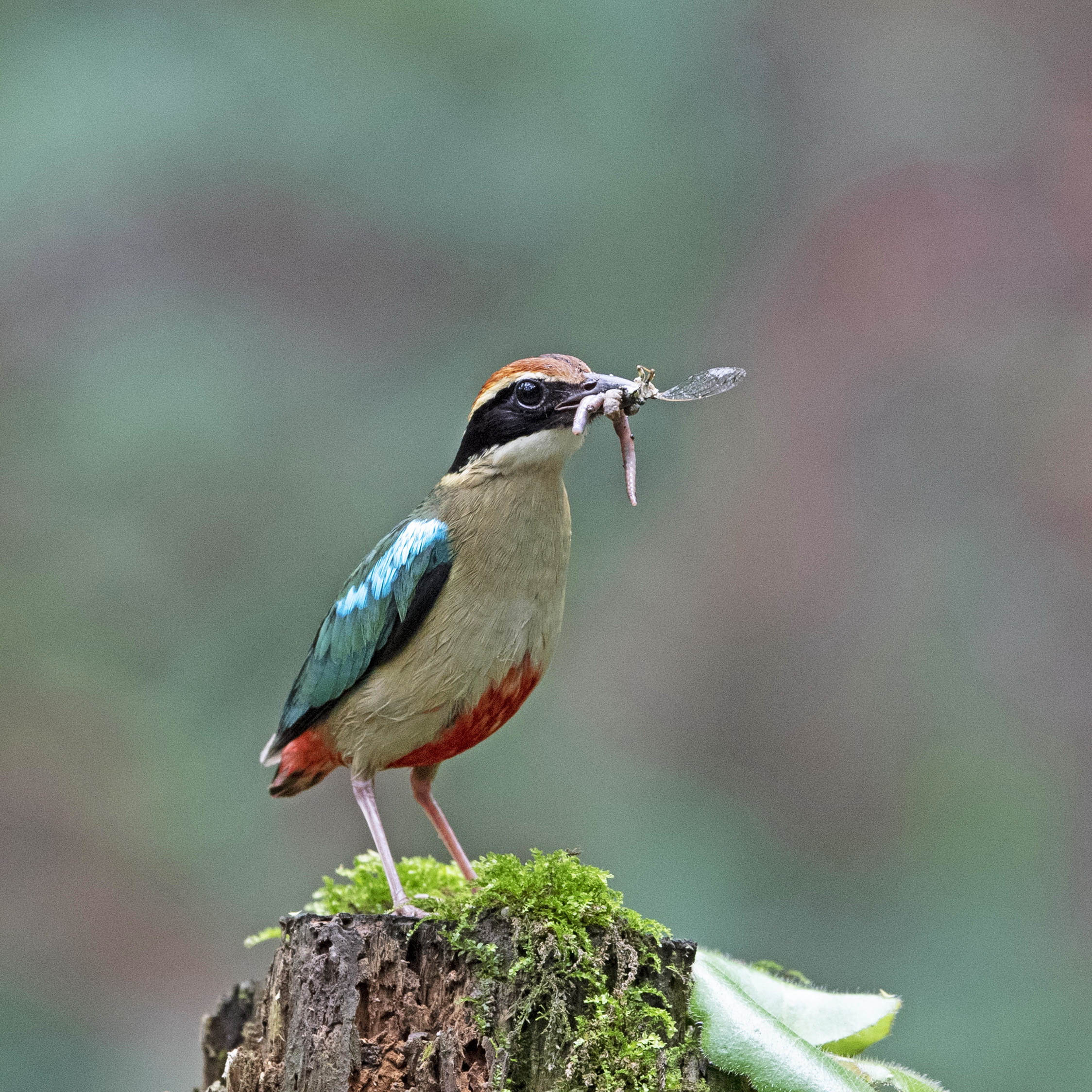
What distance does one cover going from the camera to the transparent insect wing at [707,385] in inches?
165

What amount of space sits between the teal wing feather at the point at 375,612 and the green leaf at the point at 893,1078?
199 cm

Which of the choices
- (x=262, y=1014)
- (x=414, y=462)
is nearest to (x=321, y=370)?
(x=414, y=462)

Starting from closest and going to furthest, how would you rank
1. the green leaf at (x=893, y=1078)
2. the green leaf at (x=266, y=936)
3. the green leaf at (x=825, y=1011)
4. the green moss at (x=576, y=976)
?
the green moss at (x=576, y=976) < the green leaf at (x=893, y=1078) < the green leaf at (x=825, y=1011) < the green leaf at (x=266, y=936)

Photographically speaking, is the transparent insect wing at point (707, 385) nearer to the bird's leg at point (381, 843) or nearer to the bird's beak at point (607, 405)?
the bird's beak at point (607, 405)

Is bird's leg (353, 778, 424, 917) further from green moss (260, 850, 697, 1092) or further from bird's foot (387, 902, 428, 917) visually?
green moss (260, 850, 697, 1092)

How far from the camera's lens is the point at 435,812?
4715 millimetres

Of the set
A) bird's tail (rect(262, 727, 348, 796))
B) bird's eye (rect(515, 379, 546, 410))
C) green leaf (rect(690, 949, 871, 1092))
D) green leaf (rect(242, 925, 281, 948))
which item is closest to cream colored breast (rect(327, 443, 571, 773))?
bird's eye (rect(515, 379, 546, 410))

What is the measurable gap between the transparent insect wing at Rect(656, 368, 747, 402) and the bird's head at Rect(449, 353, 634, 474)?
0.73ft

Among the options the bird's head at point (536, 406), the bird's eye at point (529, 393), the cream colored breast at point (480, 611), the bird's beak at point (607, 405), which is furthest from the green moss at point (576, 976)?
the bird's eye at point (529, 393)

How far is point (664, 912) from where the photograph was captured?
755cm

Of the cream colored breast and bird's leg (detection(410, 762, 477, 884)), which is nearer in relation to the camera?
the cream colored breast

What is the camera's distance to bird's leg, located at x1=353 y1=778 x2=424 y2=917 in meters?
3.97

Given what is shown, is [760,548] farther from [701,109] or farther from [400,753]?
[400,753]

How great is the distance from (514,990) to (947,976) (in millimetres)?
4782
